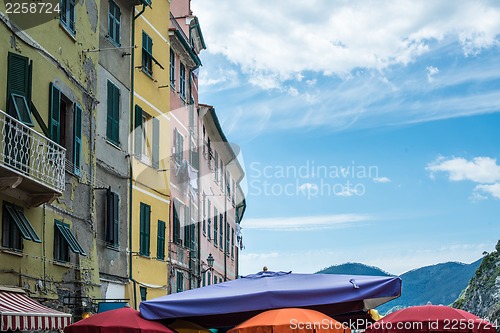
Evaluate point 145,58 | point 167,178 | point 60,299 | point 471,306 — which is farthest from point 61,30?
point 471,306

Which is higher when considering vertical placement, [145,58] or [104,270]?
[145,58]

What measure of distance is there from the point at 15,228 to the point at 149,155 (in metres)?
11.5

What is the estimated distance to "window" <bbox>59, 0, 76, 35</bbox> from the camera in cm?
1950

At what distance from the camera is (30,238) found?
16453 millimetres

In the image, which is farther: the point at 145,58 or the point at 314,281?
the point at 145,58

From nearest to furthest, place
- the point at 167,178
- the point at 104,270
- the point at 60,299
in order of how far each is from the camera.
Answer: the point at 60,299
the point at 104,270
the point at 167,178

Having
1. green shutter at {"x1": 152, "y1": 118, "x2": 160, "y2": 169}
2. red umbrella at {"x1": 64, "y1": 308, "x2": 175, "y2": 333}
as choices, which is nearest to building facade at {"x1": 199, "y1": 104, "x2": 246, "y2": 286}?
green shutter at {"x1": 152, "y1": 118, "x2": 160, "y2": 169}

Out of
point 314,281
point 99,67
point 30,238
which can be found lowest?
point 314,281

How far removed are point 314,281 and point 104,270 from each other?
11478mm

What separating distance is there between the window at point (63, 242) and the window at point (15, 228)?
75.5 inches

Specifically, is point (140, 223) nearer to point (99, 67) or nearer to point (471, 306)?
point (99, 67)

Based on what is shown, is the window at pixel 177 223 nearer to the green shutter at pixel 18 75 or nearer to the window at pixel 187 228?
the window at pixel 187 228

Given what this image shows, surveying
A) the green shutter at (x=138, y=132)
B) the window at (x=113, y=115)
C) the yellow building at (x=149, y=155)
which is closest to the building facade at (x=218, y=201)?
the yellow building at (x=149, y=155)

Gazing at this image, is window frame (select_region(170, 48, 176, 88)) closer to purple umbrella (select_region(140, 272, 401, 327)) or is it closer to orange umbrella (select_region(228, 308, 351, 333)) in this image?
purple umbrella (select_region(140, 272, 401, 327))
